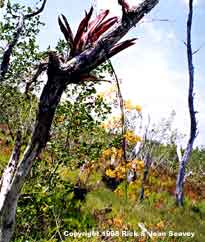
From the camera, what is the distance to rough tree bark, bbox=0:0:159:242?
193cm

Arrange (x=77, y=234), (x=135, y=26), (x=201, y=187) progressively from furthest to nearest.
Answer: (x=201, y=187)
(x=77, y=234)
(x=135, y=26)

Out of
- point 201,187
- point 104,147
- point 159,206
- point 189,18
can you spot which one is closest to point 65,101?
point 104,147

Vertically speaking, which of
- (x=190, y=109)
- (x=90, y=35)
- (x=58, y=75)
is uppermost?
(x=190, y=109)

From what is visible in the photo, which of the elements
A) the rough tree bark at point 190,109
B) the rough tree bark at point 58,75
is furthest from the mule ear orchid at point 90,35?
the rough tree bark at point 190,109

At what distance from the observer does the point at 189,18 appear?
17547 mm

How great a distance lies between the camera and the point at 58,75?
6.39ft

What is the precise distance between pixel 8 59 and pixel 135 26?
36.1 ft

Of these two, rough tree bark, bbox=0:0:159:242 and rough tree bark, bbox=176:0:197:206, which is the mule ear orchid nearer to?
rough tree bark, bbox=0:0:159:242

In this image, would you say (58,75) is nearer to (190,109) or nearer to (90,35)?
(90,35)

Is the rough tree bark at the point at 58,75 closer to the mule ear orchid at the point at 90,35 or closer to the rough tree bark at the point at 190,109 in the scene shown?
the mule ear orchid at the point at 90,35

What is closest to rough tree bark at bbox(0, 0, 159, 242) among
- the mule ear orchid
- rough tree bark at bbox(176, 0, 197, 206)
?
the mule ear orchid

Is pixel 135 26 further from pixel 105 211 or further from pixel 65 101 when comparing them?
pixel 105 211

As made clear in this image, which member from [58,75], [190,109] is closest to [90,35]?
[58,75]

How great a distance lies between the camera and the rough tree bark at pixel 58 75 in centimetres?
193
